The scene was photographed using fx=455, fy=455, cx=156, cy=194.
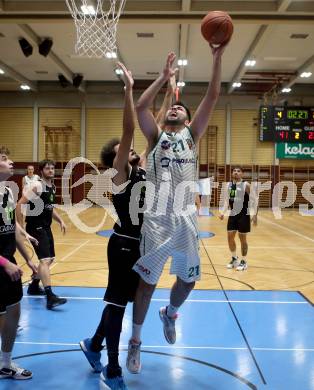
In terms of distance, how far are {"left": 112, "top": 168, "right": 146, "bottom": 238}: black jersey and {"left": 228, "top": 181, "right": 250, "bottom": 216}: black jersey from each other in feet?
16.2

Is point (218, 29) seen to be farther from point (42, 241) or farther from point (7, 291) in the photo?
point (42, 241)

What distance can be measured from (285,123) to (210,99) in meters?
17.0

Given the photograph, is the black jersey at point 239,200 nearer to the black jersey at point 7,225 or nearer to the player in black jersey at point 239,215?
the player in black jersey at point 239,215

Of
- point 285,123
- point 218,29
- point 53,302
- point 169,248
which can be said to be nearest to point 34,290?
point 53,302

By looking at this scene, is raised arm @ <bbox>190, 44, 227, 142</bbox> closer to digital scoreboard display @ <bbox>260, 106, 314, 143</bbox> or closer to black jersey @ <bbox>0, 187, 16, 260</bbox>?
black jersey @ <bbox>0, 187, 16, 260</bbox>

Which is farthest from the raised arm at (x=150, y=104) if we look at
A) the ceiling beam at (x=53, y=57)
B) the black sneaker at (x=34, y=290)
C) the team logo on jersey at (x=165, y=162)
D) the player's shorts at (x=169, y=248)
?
the ceiling beam at (x=53, y=57)

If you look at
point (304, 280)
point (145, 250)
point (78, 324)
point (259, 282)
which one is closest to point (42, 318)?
point (78, 324)

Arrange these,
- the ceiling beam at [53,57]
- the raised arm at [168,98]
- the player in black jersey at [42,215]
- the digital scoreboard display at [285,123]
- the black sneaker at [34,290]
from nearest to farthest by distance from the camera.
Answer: the raised arm at [168,98] → the player in black jersey at [42,215] → the black sneaker at [34,290] → the ceiling beam at [53,57] → the digital scoreboard display at [285,123]

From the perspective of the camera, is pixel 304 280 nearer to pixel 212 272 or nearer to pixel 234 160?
pixel 212 272

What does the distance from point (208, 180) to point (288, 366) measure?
679 inches

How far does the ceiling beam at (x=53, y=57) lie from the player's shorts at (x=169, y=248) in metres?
11.6

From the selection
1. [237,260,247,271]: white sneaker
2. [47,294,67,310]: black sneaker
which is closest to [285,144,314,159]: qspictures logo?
[237,260,247,271]: white sneaker

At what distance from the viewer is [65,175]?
21844mm

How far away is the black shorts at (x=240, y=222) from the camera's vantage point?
7988 mm
